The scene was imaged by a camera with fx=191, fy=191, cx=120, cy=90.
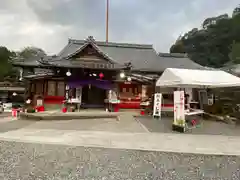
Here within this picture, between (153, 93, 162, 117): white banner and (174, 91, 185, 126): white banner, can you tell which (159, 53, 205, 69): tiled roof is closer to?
(153, 93, 162, 117): white banner

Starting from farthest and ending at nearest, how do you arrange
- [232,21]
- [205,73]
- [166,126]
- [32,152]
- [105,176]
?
[232,21] < [205,73] < [166,126] < [32,152] < [105,176]

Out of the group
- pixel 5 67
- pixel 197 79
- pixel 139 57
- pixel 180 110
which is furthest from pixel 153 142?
pixel 5 67

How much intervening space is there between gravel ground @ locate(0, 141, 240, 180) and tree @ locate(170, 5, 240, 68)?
3496cm

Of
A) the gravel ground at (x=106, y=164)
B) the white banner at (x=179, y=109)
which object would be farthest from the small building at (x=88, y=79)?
Answer: the gravel ground at (x=106, y=164)

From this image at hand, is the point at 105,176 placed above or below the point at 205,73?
below

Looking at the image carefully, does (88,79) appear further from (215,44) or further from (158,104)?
(215,44)

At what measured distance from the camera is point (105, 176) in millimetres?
3213

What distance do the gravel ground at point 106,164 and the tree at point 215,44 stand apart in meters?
35.0

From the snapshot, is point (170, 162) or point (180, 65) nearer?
point (170, 162)

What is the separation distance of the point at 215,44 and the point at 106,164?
42.0 metres

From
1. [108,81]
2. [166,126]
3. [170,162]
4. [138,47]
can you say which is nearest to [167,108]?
[108,81]

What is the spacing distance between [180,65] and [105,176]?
15.6 metres

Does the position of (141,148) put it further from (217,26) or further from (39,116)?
(217,26)

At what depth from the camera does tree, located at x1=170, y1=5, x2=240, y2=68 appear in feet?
121
